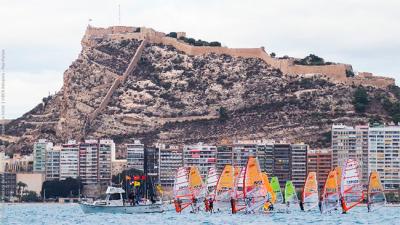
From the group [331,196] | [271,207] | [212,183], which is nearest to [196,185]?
[212,183]

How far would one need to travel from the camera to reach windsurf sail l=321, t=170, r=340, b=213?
6033 inches

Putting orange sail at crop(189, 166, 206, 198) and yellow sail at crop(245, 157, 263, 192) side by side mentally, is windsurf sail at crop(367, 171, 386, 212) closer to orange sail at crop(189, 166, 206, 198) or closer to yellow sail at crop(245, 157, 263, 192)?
orange sail at crop(189, 166, 206, 198)

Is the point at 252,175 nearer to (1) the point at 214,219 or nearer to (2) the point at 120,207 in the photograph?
(1) the point at 214,219

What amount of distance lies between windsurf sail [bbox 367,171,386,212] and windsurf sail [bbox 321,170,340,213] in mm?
3618

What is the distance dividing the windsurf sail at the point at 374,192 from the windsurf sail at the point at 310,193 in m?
5.63

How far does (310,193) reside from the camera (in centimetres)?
16488

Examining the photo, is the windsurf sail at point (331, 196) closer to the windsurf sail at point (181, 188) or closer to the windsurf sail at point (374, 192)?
the windsurf sail at point (374, 192)

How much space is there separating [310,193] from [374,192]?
27.9ft

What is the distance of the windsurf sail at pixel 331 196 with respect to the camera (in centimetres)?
15325

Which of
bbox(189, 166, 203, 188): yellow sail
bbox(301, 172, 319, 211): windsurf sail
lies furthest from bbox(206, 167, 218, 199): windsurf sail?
bbox(301, 172, 319, 211): windsurf sail

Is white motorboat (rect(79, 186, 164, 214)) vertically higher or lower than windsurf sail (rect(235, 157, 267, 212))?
lower

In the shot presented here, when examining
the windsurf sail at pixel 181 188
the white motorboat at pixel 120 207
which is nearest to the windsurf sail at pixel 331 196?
the windsurf sail at pixel 181 188

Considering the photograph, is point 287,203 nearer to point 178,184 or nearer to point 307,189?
point 307,189

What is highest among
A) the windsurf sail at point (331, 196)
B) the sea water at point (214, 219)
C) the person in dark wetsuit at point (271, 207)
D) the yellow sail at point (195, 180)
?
the yellow sail at point (195, 180)
